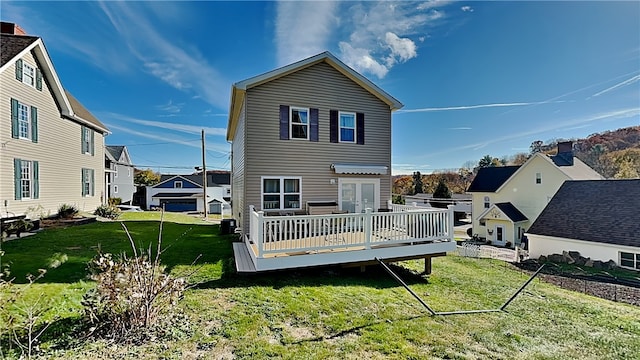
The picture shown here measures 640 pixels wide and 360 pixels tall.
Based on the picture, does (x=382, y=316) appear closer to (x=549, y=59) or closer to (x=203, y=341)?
(x=203, y=341)

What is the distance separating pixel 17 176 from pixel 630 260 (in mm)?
30178

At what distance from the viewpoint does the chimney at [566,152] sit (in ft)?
82.5

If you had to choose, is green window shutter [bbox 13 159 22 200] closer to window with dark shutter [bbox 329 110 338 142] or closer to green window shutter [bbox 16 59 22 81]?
green window shutter [bbox 16 59 22 81]

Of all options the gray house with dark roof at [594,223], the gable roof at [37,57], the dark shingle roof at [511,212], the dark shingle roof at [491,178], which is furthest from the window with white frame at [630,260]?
the gable roof at [37,57]

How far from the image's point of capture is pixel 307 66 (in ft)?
35.0

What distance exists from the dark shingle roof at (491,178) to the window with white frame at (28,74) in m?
34.9

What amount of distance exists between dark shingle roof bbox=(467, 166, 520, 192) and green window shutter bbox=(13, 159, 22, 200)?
113ft

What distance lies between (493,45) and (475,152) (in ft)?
128

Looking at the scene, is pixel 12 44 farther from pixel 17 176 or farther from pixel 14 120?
pixel 17 176

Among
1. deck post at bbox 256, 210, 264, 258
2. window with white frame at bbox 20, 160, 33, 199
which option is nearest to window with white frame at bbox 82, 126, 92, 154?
window with white frame at bbox 20, 160, 33, 199

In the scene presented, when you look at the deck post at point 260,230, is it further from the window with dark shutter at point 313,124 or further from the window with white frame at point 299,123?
the window with dark shutter at point 313,124

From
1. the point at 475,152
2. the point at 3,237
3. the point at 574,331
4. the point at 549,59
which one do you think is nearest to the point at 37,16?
the point at 3,237

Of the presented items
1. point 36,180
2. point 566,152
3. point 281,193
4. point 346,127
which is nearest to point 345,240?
point 281,193

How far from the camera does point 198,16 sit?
35.1ft
